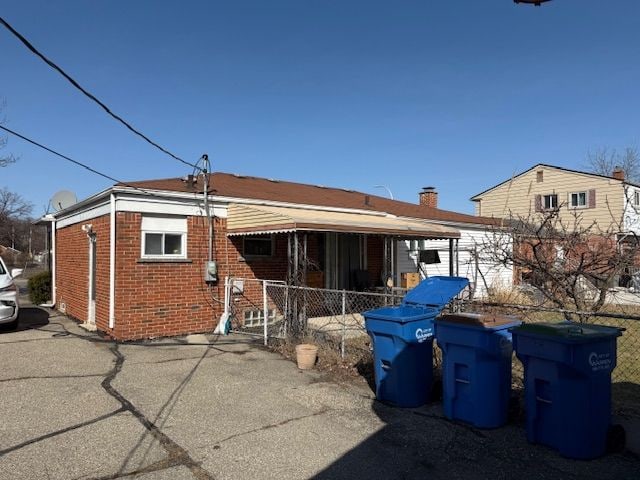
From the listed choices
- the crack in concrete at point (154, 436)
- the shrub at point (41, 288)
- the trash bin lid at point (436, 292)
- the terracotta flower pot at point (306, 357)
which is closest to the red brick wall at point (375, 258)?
the terracotta flower pot at point (306, 357)

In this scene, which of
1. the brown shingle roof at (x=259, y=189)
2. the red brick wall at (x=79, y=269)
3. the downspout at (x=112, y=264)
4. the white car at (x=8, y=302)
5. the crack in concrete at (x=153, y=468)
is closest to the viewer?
the crack in concrete at (x=153, y=468)

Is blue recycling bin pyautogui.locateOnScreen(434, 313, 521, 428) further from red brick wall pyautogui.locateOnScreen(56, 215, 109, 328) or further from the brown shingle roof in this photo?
red brick wall pyautogui.locateOnScreen(56, 215, 109, 328)

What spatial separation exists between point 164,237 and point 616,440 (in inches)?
322

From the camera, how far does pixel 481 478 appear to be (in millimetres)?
3793

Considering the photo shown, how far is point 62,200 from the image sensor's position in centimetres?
1342

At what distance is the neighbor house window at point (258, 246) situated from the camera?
11.2 meters

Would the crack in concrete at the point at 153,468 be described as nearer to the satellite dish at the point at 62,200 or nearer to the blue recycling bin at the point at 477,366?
the blue recycling bin at the point at 477,366

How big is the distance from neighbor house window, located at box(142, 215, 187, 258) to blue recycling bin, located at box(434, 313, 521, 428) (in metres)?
6.55

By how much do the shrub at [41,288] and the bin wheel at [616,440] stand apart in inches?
614

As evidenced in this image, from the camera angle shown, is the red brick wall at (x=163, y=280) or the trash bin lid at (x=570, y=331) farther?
the red brick wall at (x=163, y=280)

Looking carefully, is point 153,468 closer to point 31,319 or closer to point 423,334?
point 423,334

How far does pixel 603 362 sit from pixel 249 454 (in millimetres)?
3023

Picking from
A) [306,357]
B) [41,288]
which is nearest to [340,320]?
[306,357]

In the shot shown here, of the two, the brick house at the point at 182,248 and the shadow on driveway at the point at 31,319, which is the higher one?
the brick house at the point at 182,248
